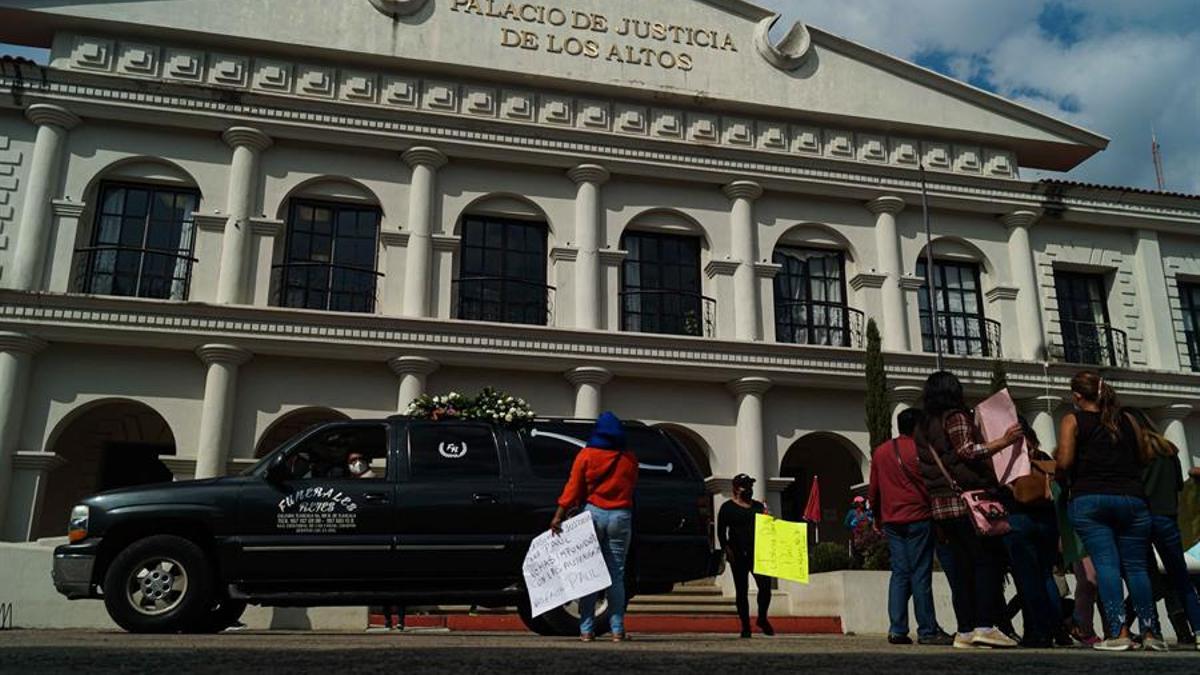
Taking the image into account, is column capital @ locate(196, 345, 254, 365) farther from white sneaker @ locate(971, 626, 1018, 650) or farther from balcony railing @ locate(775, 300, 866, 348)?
white sneaker @ locate(971, 626, 1018, 650)

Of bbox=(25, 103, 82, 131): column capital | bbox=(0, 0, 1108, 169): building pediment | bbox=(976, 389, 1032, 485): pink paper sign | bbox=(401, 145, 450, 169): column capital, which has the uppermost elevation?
bbox=(0, 0, 1108, 169): building pediment

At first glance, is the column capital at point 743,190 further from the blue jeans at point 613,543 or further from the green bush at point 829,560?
the blue jeans at point 613,543

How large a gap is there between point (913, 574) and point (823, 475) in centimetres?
1489

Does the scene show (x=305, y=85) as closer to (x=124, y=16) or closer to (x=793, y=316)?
(x=124, y=16)

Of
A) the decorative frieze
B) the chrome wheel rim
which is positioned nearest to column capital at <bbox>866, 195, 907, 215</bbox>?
the decorative frieze

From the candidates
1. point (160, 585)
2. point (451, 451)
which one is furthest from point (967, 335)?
point (160, 585)

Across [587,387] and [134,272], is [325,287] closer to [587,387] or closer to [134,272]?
[134,272]

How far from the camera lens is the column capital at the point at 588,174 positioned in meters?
19.5

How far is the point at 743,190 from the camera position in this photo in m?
20.3

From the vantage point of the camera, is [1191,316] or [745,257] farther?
[1191,316]

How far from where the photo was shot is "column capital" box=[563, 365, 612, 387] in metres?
18.3

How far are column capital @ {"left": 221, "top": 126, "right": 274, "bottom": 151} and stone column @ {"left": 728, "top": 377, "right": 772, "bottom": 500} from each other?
9.59 meters

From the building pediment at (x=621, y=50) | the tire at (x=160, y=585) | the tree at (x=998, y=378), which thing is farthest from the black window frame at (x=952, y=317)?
the tire at (x=160, y=585)

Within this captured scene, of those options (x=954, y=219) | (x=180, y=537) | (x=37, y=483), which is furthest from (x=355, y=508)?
(x=954, y=219)
